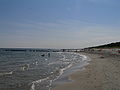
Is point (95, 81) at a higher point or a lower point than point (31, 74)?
higher

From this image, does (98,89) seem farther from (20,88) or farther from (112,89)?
(20,88)

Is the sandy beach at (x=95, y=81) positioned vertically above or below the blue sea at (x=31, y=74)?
above

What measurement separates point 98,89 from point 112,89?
2.52 feet

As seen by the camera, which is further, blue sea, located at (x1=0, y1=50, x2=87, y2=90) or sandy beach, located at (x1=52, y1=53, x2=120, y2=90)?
blue sea, located at (x1=0, y1=50, x2=87, y2=90)

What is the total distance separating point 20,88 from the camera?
974 centimetres

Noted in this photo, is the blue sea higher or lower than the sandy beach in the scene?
lower

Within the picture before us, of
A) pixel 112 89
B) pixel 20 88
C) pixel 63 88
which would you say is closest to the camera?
pixel 112 89

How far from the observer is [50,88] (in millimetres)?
9320

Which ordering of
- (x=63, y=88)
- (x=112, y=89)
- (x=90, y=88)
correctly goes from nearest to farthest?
(x=112, y=89) < (x=90, y=88) < (x=63, y=88)

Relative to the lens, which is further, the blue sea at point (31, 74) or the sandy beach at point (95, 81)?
the blue sea at point (31, 74)

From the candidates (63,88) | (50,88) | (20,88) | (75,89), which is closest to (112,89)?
(75,89)

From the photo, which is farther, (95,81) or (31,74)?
(31,74)

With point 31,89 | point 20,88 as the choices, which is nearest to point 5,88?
point 20,88

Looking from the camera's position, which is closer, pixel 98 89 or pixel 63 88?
pixel 98 89
